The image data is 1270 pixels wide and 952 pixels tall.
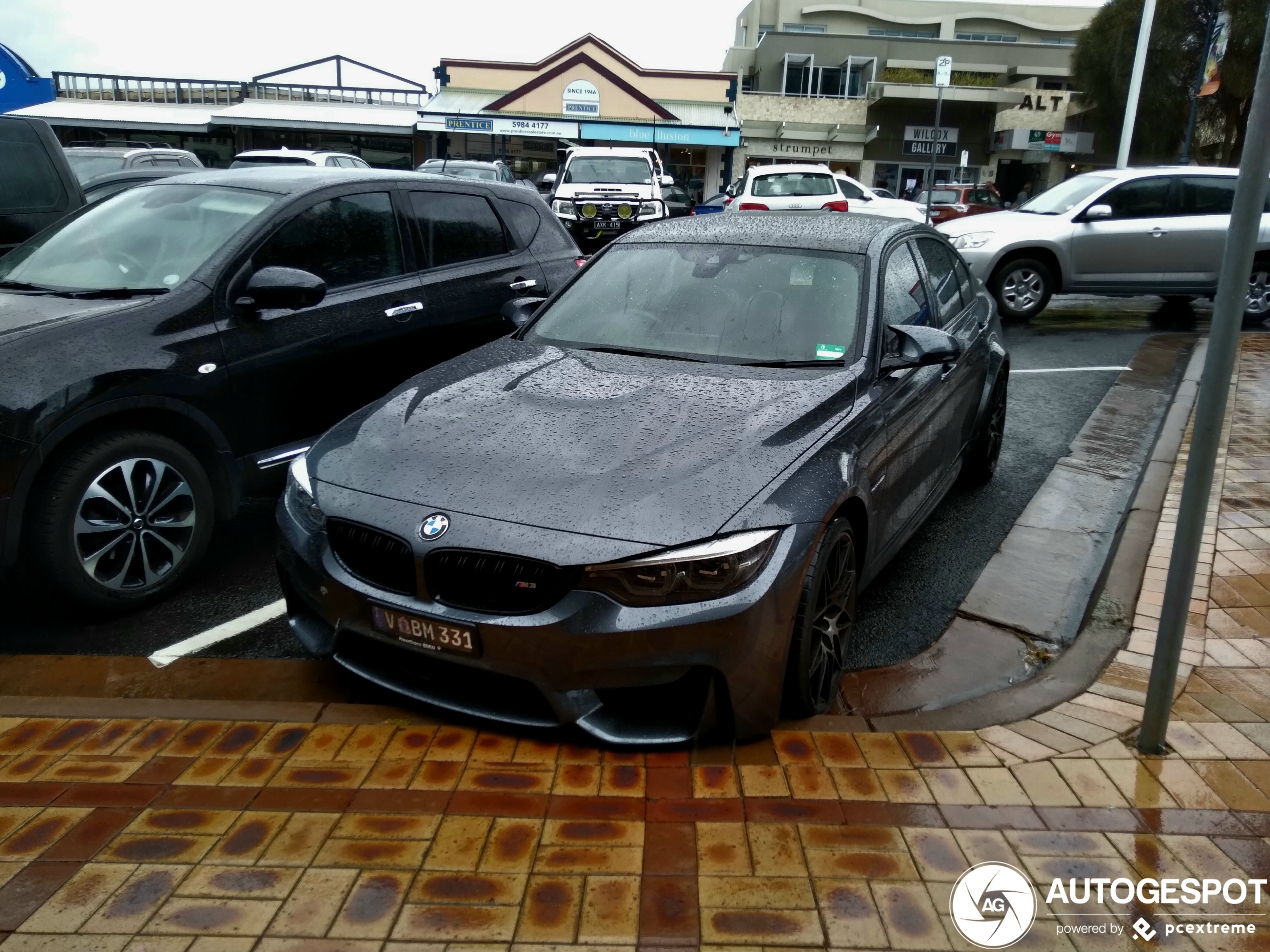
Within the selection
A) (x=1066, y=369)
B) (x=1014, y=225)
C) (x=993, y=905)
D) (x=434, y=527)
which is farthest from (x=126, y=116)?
(x=993, y=905)

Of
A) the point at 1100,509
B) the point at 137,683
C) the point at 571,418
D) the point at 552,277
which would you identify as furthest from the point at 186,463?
the point at 1100,509

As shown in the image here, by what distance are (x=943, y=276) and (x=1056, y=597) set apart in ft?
5.78

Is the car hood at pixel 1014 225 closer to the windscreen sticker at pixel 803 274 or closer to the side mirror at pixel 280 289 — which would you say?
the windscreen sticker at pixel 803 274

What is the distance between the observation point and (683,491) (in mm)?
2992

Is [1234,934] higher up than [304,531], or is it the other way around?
[304,531]

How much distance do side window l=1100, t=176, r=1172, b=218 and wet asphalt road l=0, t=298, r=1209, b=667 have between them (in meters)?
5.16

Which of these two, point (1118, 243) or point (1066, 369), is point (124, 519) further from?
point (1118, 243)

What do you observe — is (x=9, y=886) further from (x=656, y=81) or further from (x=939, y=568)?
(x=656, y=81)

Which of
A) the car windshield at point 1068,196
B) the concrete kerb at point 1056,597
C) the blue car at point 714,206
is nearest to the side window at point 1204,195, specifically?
the car windshield at point 1068,196

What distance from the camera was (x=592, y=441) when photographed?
327cm

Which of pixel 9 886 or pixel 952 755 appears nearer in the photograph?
pixel 9 886

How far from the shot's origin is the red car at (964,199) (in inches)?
1034

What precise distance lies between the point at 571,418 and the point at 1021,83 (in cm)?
4814

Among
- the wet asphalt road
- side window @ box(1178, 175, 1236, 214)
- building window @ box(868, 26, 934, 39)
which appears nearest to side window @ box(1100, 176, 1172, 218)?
side window @ box(1178, 175, 1236, 214)
